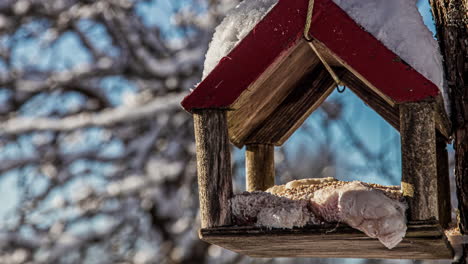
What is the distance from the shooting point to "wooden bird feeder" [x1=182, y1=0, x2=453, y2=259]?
1.35 m

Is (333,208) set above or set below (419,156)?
below

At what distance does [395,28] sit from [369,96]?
54 cm

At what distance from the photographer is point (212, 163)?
5.00 feet

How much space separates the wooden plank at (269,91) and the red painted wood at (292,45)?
54 millimetres

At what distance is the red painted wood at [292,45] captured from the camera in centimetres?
136

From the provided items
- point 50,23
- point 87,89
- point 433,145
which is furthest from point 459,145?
point 50,23

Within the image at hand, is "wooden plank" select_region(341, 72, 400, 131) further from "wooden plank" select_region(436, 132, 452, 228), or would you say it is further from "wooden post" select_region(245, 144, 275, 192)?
"wooden post" select_region(245, 144, 275, 192)

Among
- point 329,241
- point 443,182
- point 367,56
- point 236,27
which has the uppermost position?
point 236,27

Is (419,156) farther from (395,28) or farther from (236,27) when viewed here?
(236,27)

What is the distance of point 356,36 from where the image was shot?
54.9 inches

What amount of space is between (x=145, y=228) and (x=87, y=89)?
131 centimetres

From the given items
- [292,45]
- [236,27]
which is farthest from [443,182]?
[236,27]

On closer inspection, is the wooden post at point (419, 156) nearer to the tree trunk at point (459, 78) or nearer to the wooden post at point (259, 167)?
the tree trunk at point (459, 78)

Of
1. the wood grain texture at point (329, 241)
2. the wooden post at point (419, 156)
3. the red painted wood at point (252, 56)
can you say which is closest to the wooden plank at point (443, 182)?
the wood grain texture at point (329, 241)
